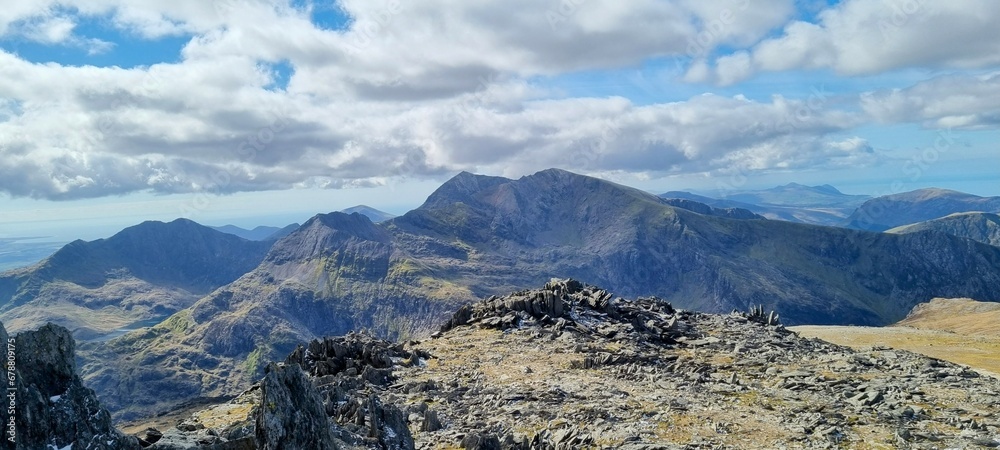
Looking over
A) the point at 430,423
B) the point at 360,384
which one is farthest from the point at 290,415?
the point at 360,384

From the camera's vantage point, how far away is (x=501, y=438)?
33969mm

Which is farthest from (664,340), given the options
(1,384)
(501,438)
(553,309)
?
(1,384)

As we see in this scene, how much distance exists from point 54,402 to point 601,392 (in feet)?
113

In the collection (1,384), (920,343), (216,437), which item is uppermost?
(1,384)

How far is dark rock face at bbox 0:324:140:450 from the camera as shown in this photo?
17.7m

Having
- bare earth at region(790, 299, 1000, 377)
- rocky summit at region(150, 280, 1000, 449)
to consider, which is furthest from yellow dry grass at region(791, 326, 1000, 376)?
rocky summit at region(150, 280, 1000, 449)

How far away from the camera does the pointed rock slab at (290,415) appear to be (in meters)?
20.6

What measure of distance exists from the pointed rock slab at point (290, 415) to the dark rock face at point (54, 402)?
446cm

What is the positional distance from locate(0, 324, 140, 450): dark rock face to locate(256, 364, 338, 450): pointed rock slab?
4.46 m

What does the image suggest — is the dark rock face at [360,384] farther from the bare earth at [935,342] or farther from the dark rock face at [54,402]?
the bare earth at [935,342]

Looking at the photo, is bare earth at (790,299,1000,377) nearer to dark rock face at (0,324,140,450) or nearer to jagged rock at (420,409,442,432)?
jagged rock at (420,409,442,432)

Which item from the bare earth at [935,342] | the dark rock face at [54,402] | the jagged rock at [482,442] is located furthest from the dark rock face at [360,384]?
the bare earth at [935,342]

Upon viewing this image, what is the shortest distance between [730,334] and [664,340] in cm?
888

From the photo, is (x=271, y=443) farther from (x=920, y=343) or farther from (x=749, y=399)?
(x=920, y=343)
